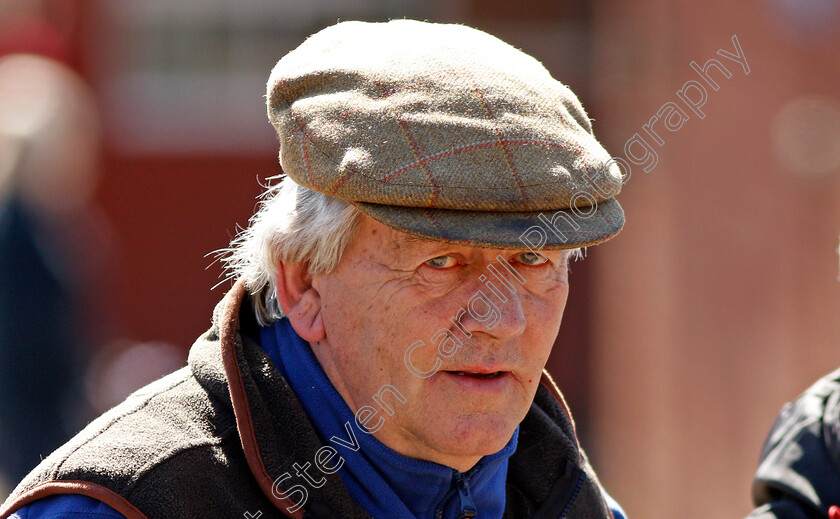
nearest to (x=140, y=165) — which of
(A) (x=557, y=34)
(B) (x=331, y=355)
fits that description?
(A) (x=557, y=34)

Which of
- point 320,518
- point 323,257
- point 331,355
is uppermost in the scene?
point 323,257

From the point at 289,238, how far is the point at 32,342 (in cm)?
341

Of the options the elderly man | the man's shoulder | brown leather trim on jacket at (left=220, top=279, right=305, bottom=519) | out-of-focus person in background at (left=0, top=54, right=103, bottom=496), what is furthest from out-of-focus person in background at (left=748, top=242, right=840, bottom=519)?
out-of-focus person in background at (left=0, top=54, right=103, bottom=496)

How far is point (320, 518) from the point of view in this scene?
1.91 m

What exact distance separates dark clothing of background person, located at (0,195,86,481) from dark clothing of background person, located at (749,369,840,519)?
342 cm

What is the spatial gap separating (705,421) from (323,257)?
558cm

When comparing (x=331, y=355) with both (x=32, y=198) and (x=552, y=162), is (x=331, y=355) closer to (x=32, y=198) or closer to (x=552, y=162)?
(x=552, y=162)

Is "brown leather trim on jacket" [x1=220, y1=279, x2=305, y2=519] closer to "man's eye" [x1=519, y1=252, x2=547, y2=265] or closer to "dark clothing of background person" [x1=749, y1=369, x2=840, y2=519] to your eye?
"man's eye" [x1=519, y1=252, x2=547, y2=265]

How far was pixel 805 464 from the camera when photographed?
2.78m

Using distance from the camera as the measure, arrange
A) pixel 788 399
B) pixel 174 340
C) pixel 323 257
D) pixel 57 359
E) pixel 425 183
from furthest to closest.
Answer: pixel 174 340 < pixel 788 399 < pixel 57 359 < pixel 323 257 < pixel 425 183

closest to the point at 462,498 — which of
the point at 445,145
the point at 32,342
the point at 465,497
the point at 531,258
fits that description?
the point at 465,497

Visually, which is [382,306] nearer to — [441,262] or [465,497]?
[441,262]

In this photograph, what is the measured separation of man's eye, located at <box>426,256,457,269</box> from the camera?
1963 millimetres

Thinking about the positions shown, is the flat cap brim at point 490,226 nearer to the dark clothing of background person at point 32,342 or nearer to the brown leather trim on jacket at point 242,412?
the brown leather trim on jacket at point 242,412
